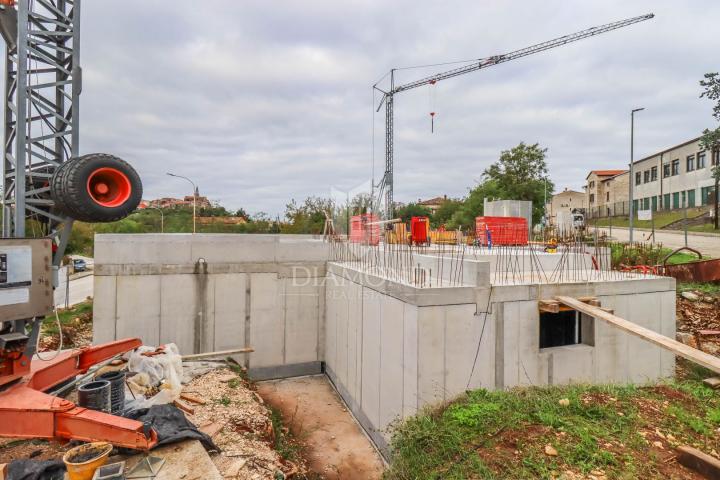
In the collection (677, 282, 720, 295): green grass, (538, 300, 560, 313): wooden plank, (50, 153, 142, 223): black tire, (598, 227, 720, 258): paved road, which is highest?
(50, 153, 142, 223): black tire

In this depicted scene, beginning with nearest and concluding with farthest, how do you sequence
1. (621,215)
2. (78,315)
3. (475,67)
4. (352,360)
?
(352,360), (78,315), (475,67), (621,215)

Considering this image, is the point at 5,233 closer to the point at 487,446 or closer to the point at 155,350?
the point at 155,350

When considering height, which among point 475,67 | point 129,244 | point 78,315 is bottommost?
point 78,315

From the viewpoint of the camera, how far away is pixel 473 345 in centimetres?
840

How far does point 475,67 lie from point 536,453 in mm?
44260

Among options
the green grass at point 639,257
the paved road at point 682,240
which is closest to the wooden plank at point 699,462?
the green grass at point 639,257

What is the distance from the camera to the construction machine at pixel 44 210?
5.68 metres

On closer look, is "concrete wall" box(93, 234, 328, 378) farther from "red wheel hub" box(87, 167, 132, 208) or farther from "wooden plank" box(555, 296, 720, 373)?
"wooden plank" box(555, 296, 720, 373)

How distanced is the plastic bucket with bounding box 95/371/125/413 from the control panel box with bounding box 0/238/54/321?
1774 mm

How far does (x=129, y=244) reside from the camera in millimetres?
12297

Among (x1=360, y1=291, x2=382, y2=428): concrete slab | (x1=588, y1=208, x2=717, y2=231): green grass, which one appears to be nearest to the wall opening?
(x1=360, y1=291, x2=382, y2=428): concrete slab

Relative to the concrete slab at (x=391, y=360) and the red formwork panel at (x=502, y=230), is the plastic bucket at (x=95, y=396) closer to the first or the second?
the concrete slab at (x=391, y=360)

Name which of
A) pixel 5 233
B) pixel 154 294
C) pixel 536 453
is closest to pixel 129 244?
pixel 154 294

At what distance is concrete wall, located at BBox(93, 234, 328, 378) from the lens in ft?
40.1
